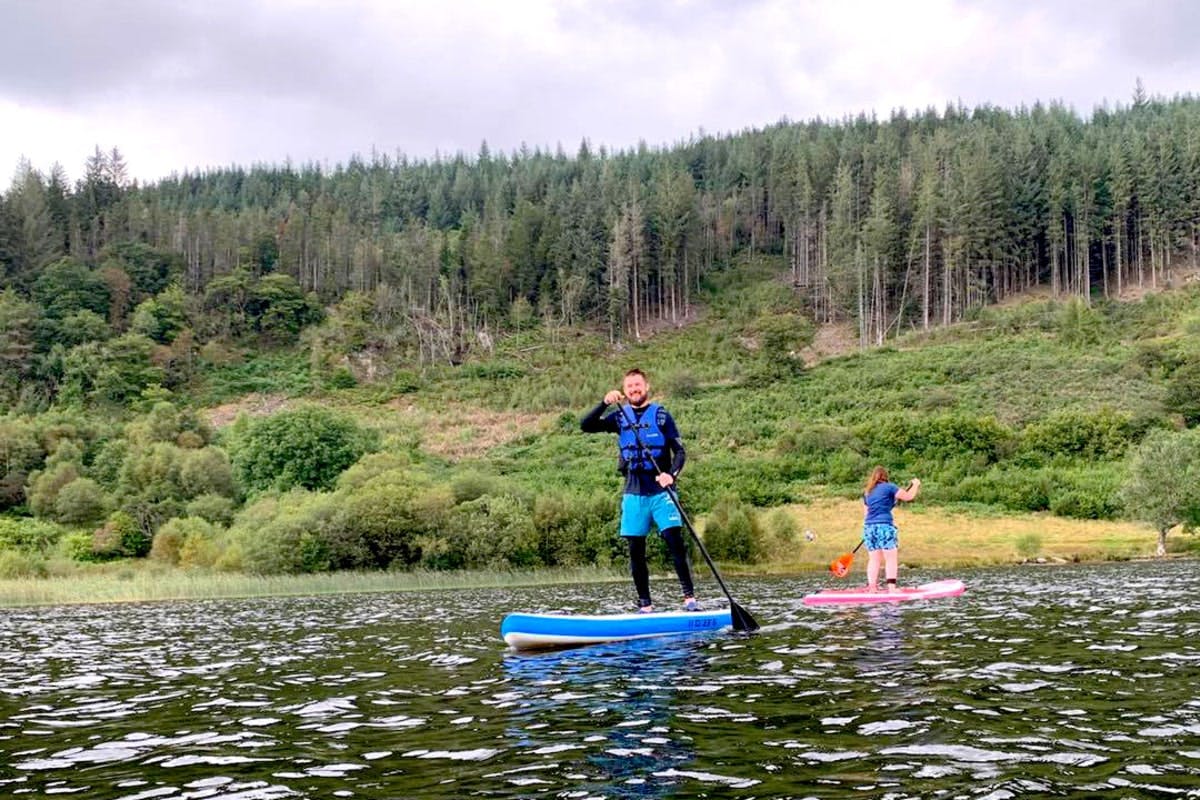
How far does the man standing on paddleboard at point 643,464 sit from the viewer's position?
1593 centimetres

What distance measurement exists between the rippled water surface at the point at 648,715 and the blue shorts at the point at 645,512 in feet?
6.11

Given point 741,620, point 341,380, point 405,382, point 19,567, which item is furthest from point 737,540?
point 341,380

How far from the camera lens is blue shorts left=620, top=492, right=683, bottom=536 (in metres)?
16.0

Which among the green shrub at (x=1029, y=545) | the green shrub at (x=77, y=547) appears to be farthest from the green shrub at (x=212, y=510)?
the green shrub at (x=1029, y=545)

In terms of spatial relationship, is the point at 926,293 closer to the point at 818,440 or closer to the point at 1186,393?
the point at 1186,393

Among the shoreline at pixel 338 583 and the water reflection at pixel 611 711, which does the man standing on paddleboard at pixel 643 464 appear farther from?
the shoreline at pixel 338 583

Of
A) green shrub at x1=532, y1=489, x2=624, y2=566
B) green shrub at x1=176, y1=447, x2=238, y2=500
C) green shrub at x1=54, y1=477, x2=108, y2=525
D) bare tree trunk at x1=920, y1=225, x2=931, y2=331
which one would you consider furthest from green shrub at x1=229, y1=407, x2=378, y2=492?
bare tree trunk at x1=920, y1=225, x2=931, y2=331

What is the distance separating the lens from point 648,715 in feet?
29.8

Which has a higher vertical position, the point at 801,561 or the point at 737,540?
the point at 737,540

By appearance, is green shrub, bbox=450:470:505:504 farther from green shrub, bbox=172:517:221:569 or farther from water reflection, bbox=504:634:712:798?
water reflection, bbox=504:634:712:798

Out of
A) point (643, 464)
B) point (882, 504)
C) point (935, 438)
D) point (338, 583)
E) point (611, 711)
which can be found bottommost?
point (338, 583)

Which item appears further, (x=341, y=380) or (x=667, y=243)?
(x=667, y=243)

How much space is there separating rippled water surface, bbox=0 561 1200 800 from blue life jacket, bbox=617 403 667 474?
273 centimetres

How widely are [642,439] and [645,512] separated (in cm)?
118
